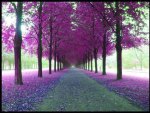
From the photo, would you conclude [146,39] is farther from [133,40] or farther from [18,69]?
[18,69]

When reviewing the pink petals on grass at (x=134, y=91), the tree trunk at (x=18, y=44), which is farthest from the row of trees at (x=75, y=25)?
the pink petals on grass at (x=134, y=91)

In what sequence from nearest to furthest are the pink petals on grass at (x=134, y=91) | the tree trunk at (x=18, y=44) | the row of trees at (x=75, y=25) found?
the pink petals on grass at (x=134, y=91) → the tree trunk at (x=18, y=44) → the row of trees at (x=75, y=25)

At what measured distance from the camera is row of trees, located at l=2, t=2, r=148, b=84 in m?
26.3

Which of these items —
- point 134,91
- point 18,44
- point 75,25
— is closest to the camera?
point 134,91

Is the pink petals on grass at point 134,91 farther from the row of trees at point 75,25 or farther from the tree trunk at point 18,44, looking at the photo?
the tree trunk at point 18,44

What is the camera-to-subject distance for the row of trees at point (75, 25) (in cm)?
2634

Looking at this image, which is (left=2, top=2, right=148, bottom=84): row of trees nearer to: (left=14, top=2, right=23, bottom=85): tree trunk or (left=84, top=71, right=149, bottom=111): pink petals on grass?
(left=14, top=2, right=23, bottom=85): tree trunk

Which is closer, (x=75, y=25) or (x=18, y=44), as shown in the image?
(x=18, y=44)

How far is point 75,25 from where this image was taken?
63000 millimetres

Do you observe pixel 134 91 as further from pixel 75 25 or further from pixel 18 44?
pixel 75 25

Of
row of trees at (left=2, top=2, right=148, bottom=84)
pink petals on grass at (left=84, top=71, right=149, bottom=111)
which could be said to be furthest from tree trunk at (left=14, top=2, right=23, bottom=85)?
pink petals on grass at (left=84, top=71, right=149, bottom=111)

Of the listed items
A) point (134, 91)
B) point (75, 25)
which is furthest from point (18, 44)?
point (75, 25)

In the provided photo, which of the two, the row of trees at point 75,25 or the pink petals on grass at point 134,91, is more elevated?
the row of trees at point 75,25

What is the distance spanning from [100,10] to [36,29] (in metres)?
16.3
